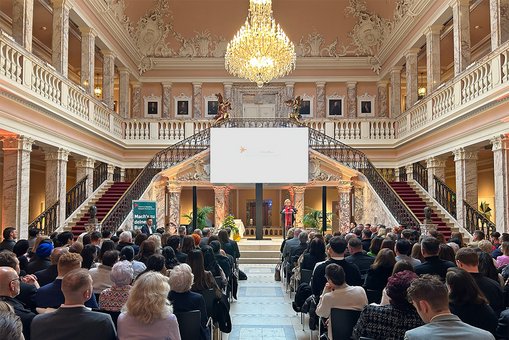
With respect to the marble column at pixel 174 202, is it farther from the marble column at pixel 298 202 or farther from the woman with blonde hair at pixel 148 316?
the woman with blonde hair at pixel 148 316

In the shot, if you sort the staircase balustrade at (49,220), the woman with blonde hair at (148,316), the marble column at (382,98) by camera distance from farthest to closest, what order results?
the marble column at (382,98) < the staircase balustrade at (49,220) < the woman with blonde hair at (148,316)

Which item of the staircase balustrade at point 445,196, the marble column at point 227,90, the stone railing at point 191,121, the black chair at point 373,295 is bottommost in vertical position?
the black chair at point 373,295

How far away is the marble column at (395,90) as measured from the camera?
2097 cm

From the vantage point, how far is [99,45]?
18.5 meters

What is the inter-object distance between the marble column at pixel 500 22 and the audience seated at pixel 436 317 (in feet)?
36.1

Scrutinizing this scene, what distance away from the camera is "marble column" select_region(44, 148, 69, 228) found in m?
13.7

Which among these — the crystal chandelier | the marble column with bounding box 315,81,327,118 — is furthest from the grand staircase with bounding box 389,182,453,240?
the crystal chandelier

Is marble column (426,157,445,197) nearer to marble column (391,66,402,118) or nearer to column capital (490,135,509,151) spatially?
column capital (490,135,509,151)

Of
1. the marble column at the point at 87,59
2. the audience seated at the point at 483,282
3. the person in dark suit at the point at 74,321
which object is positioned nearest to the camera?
the person in dark suit at the point at 74,321

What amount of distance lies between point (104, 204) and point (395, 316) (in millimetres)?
14639

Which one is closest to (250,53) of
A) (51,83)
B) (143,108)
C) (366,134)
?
(51,83)

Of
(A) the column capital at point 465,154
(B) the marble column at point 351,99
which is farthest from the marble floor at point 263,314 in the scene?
(B) the marble column at point 351,99

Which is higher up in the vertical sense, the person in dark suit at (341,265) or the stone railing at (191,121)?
the stone railing at (191,121)

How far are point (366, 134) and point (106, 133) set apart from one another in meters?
10.1
